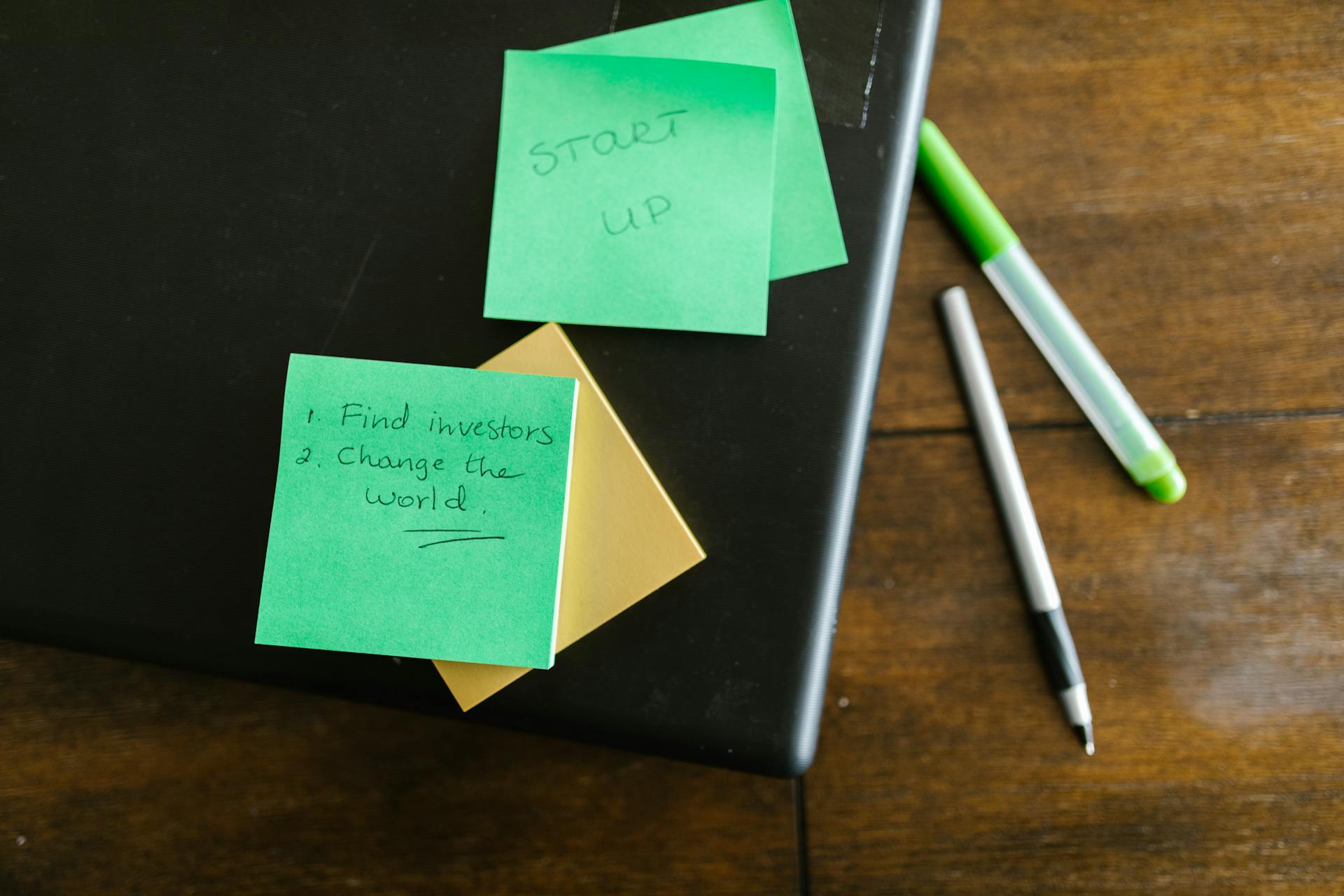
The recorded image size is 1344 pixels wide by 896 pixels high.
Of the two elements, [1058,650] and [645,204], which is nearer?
[645,204]

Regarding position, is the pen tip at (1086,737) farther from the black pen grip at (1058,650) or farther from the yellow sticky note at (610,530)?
the yellow sticky note at (610,530)

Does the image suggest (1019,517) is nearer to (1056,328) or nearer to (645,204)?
(1056,328)

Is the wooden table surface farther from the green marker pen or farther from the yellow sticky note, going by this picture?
the yellow sticky note

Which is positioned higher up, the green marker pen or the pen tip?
the green marker pen

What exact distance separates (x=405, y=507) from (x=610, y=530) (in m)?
0.09

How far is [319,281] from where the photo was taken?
0.34 m

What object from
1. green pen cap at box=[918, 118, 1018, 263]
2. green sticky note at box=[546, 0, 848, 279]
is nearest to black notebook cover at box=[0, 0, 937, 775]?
green sticky note at box=[546, 0, 848, 279]

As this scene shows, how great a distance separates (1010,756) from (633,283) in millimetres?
368

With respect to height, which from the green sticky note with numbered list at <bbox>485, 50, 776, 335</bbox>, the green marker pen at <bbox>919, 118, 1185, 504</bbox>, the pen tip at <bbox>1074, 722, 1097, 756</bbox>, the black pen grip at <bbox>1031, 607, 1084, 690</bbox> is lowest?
the pen tip at <bbox>1074, 722, 1097, 756</bbox>

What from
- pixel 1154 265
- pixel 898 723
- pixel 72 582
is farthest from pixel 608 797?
pixel 1154 265

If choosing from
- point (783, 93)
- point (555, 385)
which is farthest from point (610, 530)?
point (783, 93)

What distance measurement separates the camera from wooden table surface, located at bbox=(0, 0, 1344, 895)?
1.54 feet

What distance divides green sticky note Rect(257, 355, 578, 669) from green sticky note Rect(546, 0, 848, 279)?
0.40 feet

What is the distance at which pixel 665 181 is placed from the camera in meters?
0.34
